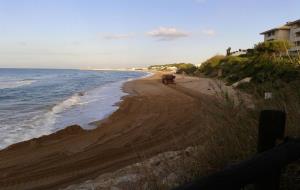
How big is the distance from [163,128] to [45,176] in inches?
251

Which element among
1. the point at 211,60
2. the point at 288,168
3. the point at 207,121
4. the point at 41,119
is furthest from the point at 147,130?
the point at 211,60

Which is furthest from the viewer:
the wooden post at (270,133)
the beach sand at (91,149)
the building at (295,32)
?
the building at (295,32)

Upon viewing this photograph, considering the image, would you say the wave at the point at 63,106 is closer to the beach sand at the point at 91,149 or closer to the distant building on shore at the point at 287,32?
the beach sand at the point at 91,149

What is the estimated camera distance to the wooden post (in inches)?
117

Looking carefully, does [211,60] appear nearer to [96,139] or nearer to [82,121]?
[82,121]

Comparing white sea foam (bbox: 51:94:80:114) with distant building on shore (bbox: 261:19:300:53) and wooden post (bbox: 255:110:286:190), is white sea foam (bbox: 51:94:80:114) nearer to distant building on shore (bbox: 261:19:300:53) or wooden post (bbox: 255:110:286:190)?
wooden post (bbox: 255:110:286:190)

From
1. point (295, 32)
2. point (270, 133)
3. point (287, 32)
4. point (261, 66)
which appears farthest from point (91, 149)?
point (287, 32)

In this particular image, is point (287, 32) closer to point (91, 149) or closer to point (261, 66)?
point (261, 66)

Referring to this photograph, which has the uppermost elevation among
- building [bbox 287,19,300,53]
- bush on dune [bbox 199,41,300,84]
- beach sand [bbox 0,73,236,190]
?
building [bbox 287,19,300,53]

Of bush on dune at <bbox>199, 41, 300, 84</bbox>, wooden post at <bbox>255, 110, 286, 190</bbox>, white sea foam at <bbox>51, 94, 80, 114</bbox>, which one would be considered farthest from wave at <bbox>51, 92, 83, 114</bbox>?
wooden post at <bbox>255, 110, 286, 190</bbox>

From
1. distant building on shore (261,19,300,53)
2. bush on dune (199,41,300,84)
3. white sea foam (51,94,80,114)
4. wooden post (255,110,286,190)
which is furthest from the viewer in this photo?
distant building on shore (261,19,300,53)

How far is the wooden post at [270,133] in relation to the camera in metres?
2.97

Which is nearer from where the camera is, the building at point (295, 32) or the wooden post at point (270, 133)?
the wooden post at point (270, 133)

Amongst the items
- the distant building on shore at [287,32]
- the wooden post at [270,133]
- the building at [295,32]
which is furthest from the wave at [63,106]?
the distant building on shore at [287,32]
